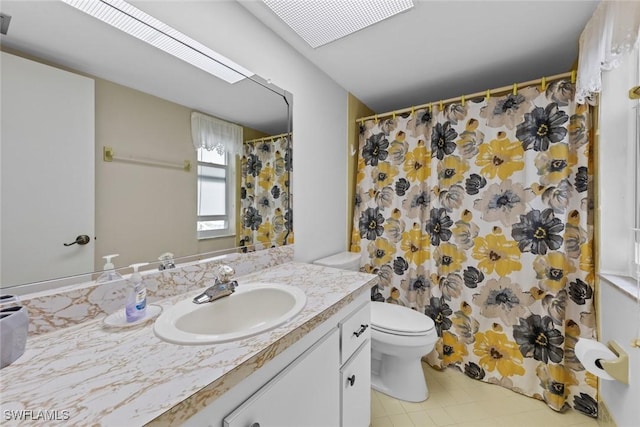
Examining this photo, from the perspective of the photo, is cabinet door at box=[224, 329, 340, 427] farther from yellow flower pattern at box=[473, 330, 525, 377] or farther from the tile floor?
yellow flower pattern at box=[473, 330, 525, 377]

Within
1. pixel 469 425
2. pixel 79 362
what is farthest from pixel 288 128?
pixel 469 425

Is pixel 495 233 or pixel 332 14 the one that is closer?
pixel 332 14

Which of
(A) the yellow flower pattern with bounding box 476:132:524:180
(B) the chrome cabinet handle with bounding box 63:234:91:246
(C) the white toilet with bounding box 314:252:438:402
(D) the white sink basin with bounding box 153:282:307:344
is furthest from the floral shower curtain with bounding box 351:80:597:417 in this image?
(B) the chrome cabinet handle with bounding box 63:234:91:246

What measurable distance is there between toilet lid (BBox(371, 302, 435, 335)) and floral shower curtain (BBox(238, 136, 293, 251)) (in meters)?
0.75

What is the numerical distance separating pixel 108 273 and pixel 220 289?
14.2 inches

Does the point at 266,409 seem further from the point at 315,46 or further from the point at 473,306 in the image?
the point at 315,46

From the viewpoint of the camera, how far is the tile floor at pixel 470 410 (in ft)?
4.50

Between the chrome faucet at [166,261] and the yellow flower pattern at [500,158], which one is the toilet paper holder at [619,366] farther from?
the chrome faucet at [166,261]

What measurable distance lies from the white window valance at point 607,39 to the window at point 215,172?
61.6 inches

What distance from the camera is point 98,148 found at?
0.82 meters

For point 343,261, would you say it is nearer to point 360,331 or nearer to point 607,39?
point 360,331

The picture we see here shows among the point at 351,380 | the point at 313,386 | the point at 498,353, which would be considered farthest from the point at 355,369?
the point at 498,353

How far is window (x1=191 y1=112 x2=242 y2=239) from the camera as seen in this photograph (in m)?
1.12

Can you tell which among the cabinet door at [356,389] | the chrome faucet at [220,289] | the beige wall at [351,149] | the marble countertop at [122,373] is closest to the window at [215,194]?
the chrome faucet at [220,289]
